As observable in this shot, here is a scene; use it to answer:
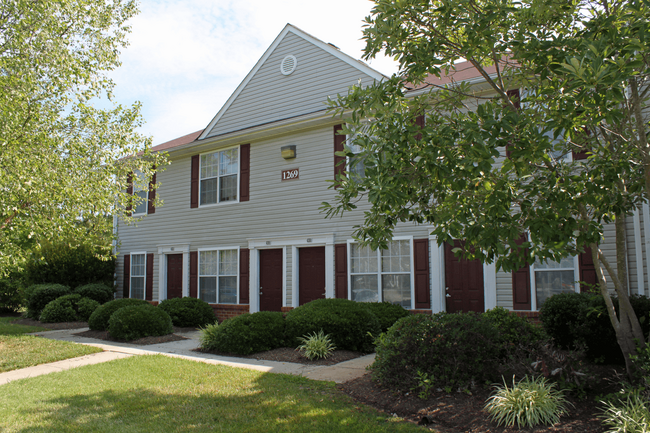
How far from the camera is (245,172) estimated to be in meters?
13.5

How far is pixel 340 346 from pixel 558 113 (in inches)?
237

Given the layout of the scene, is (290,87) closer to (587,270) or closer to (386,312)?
(386,312)

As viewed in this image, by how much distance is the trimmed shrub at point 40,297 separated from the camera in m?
15.0

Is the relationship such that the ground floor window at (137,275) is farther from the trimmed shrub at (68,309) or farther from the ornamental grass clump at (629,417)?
the ornamental grass clump at (629,417)

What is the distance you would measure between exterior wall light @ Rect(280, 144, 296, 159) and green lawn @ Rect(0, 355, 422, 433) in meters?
6.65

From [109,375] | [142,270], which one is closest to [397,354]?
[109,375]

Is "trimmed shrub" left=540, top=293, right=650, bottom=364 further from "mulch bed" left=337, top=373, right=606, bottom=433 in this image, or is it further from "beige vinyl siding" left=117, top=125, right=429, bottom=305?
"beige vinyl siding" left=117, top=125, right=429, bottom=305

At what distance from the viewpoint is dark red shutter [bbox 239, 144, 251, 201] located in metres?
13.4

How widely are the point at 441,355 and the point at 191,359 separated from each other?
4474 mm

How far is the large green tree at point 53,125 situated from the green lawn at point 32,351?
1735 mm

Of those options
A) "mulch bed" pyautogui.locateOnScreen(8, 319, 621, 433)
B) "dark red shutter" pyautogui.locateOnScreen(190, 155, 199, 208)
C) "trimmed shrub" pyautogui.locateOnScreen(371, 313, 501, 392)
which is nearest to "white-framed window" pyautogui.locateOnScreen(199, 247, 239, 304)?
"dark red shutter" pyautogui.locateOnScreen(190, 155, 199, 208)

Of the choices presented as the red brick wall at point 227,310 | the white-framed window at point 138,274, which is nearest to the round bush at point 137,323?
the red brick wall at point 227,310

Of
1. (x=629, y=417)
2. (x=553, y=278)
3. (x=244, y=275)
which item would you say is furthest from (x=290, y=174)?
(x=629, y=417)

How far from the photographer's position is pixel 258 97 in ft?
45.3
